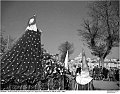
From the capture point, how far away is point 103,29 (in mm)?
3842

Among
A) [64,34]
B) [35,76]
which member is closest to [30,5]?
[64,34]

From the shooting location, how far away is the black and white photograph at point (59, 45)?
2.14 m

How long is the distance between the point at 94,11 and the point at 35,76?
90.2 inches

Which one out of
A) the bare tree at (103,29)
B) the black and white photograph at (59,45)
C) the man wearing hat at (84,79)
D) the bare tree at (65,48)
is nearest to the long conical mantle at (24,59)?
the black and white photograph at (59,45)

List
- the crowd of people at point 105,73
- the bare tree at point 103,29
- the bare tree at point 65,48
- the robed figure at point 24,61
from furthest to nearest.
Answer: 1. the bare tree at point 103,29
2. the crowd of people at point 105,73
3. the bare tree at point 65,48
4. the robed figure at point 24,61

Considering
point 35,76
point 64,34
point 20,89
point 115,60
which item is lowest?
point 20,89

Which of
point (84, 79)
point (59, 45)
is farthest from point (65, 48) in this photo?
point (84, 79)

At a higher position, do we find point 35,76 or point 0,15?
point 0,15

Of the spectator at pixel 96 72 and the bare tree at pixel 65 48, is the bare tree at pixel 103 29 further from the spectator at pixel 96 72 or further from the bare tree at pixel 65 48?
the bare tree at pixel 65 48

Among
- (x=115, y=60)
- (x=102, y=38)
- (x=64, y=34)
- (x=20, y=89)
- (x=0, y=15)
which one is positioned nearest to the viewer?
(x=20, y=89)

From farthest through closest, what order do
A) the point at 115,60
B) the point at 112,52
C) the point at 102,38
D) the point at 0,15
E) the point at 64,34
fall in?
the point at 102,38 < the point at 112,52 < the point at 115,60 < the point at 64,34 < the point at 0,15

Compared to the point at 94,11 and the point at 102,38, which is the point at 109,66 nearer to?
the point at 102,38

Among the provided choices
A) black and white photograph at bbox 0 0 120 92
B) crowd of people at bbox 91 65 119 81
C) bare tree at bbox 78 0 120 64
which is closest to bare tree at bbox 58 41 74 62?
black and white photograph at bbox 0 0 120 92

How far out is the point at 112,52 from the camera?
11.9 feet
